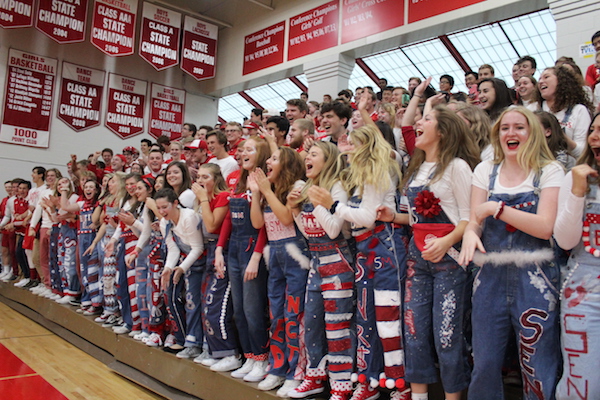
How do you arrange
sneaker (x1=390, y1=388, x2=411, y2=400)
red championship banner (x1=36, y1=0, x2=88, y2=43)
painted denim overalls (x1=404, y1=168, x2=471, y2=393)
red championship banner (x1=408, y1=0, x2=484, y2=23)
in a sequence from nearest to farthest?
painted denim overalls (x1=404, y1=168, x2=471, y2=393) < sneaker (x1=390, y1=388, x2=411, y2=400) < red championship banner (x1=408, y1=0, x2=484, y2=23) < red championship banner (x1=36, y1=0, x2=88, y2=43)

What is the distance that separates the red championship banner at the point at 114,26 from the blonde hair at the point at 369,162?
8.36 metres

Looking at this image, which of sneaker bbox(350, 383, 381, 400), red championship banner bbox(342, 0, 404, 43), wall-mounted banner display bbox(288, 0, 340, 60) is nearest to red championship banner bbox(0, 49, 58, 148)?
wall-mounted banner display bbox(288, 0, 340, 60)

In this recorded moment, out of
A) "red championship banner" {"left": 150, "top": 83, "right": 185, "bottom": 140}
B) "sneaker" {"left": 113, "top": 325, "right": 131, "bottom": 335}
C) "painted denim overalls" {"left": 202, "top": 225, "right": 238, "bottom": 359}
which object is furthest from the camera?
"red championship banner" {"left": 150, "top": 83, "right": 185, "bottom": 140}

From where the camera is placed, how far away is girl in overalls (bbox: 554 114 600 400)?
1677 mm

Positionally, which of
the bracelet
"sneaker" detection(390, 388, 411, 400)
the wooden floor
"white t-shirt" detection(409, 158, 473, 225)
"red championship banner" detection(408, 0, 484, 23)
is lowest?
the wooden floor

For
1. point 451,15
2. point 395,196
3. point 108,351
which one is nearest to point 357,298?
point 395,196

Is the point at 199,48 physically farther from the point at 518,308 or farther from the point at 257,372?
the point at 518,308

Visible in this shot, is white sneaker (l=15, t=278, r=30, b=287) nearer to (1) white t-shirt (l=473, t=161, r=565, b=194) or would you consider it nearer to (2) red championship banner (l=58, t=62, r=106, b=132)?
(2) red championship banner (l=58, t=62, r=106, b=132)

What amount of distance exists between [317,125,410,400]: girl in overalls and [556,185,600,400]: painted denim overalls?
2.51 ft

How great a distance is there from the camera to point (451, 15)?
23.3 feet

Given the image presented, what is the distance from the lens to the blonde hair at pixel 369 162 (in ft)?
8.10

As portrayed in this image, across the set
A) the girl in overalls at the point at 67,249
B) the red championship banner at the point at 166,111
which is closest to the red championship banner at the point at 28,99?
the red championship banner at the point at 166,111

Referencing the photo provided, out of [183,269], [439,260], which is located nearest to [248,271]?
[183,269]

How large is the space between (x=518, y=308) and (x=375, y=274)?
73cm
